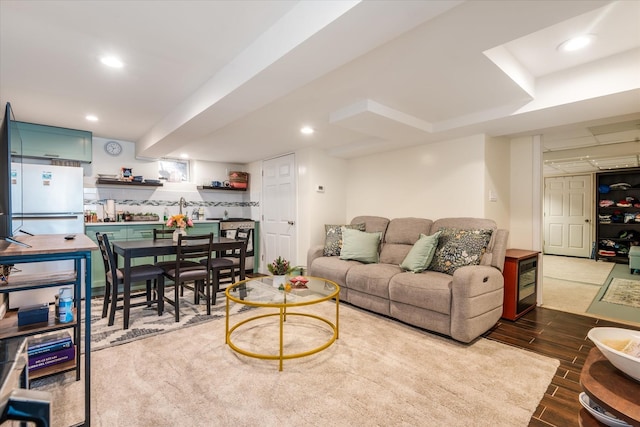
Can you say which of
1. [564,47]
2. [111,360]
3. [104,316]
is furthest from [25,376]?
[564,47]

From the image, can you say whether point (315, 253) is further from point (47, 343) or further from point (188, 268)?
point (47, 343)

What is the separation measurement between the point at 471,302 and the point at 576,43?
1991mm

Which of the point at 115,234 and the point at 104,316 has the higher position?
the point at 115,234

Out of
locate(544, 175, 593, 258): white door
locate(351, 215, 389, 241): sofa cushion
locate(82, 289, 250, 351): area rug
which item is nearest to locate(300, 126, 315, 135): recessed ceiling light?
locate(351, 215, 389, 241): sofa cushion

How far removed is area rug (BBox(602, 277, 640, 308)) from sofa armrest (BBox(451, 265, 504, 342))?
236cm

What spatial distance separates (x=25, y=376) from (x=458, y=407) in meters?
2.00

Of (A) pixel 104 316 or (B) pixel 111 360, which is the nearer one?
(B) pixel 111 360

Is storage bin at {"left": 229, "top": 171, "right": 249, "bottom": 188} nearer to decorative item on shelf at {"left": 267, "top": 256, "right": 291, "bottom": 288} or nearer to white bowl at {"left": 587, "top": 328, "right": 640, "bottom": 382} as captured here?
decorative item on shelf at {"left": 267, "top": 256, "right": 291, "bottom": 288}

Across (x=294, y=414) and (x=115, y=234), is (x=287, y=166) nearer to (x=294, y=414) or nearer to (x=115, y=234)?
(x=115, y=234)

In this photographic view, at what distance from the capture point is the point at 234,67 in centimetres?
213

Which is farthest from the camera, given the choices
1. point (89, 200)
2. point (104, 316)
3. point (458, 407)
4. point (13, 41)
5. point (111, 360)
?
point (89, 200)

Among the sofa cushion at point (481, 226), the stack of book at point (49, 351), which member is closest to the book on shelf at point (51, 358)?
the stack of book at point (49, 351)

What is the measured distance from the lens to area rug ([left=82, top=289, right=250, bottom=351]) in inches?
103

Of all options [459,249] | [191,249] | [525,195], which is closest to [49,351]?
[191,249]
